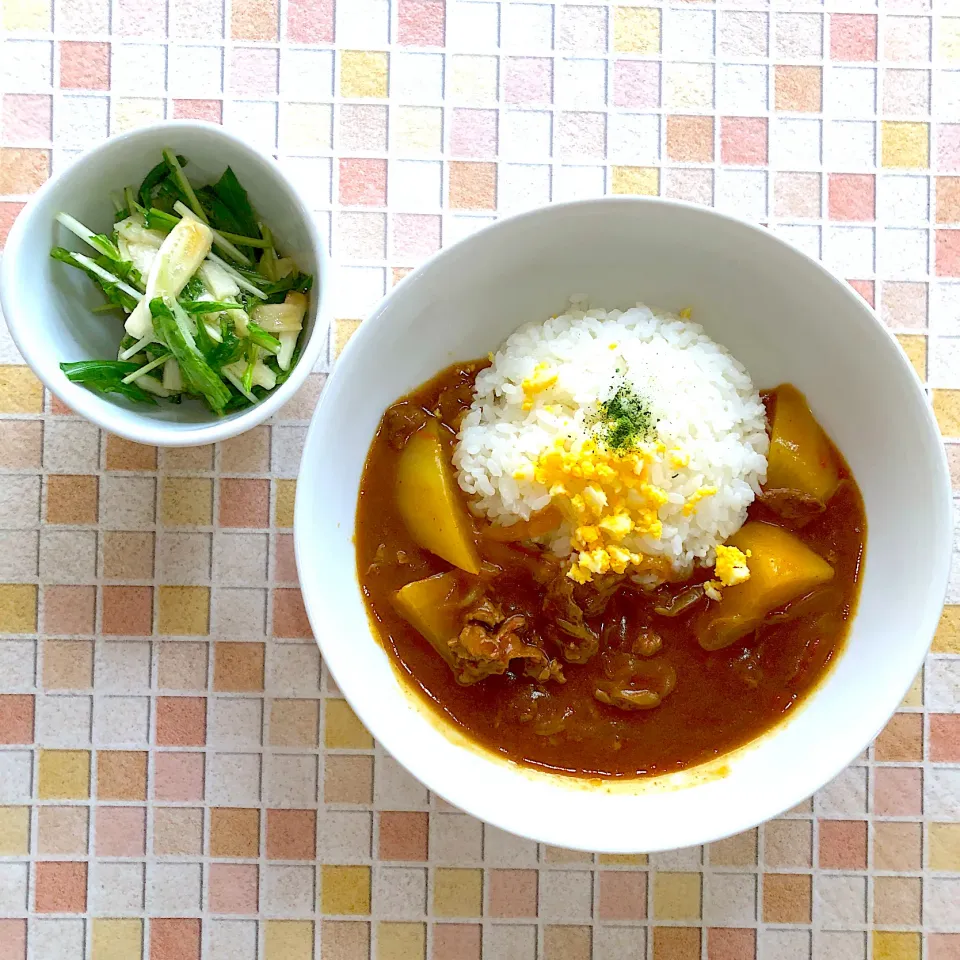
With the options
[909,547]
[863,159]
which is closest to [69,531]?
[909,547]

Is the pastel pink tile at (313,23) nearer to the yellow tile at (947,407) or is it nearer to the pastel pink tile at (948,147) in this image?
the pastel pink tile at (948,147)

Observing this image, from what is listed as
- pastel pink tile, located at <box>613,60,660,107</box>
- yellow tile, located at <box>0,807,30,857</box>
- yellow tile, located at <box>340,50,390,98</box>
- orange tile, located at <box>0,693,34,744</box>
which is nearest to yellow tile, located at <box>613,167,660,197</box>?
pastel pink tile, located at <box>613,60,660,107</box>

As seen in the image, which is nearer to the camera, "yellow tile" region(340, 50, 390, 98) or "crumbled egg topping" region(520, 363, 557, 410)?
"crumbled egg topping" region(520, 363, 557, 410)

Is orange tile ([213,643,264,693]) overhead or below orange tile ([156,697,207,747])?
overhead

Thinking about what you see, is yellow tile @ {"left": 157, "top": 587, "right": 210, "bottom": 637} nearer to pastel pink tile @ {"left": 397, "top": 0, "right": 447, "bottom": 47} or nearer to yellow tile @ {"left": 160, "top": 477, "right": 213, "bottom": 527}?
yellow tile @ {"left": 160, "top": 477, "right": 213, "bottom": 527}

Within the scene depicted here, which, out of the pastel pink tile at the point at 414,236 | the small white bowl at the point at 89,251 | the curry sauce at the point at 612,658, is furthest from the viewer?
the pastel pink tile at the point at 414,236

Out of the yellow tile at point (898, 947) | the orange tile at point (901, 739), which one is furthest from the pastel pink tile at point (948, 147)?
the yellow tile at point (898, 947)

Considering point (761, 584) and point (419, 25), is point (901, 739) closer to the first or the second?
point (761, 584)
